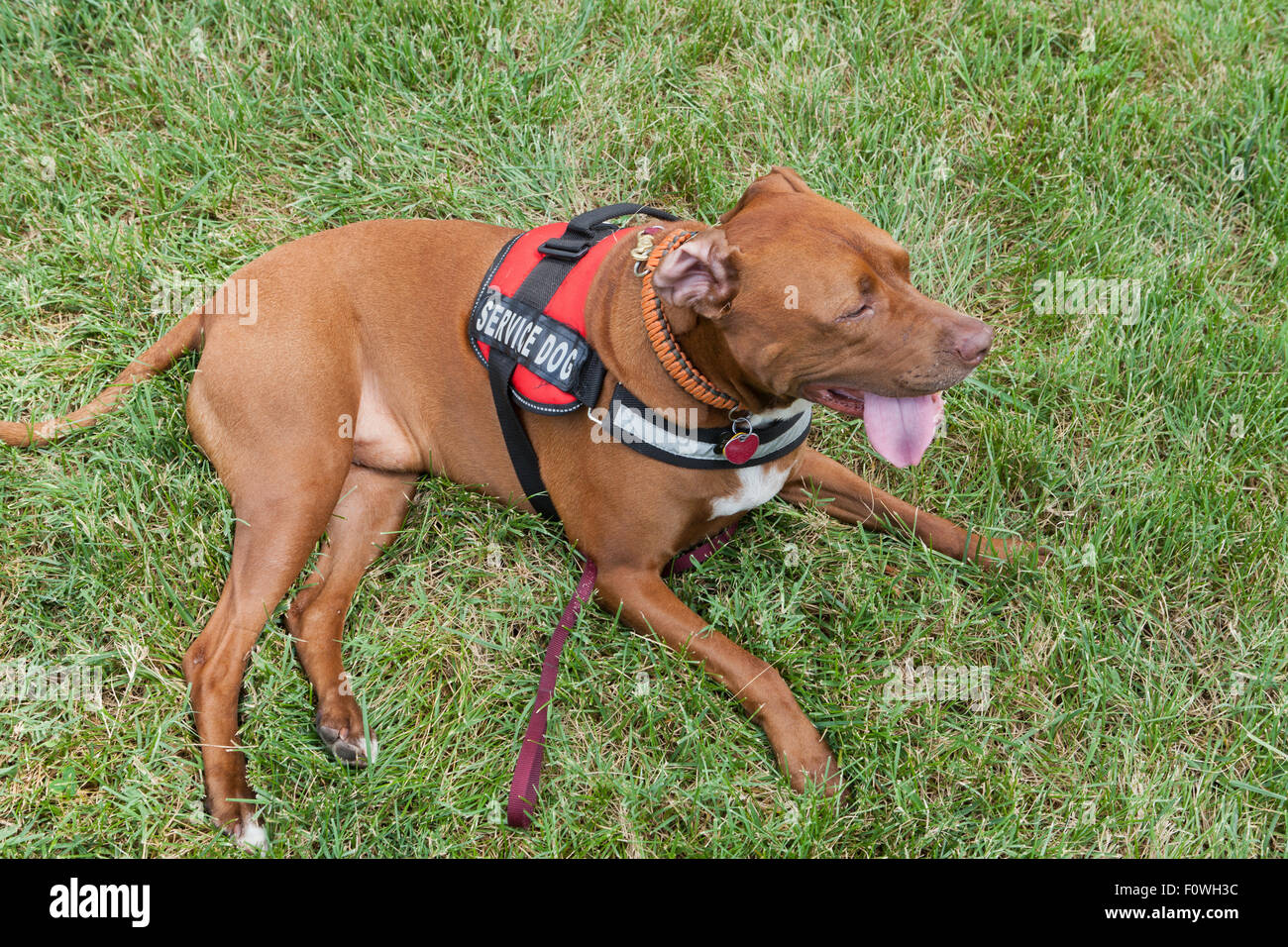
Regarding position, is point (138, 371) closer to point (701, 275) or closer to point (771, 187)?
point (701, 275)

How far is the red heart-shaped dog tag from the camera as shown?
3061 millimetres

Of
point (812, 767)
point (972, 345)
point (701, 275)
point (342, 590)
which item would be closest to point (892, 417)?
point (972, 345)

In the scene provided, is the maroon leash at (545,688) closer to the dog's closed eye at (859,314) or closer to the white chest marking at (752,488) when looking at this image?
the white chest marking at (752,488)

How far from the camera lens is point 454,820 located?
10.1 ft

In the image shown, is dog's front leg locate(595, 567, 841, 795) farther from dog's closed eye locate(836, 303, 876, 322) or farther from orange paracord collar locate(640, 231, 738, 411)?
dog's closed eye locate(836, 303, 876, 322)

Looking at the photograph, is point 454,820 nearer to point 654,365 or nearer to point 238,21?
point 654,365

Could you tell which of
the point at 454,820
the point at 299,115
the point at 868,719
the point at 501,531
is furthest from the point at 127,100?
the point at 868,719

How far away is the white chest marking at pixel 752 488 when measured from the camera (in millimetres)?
3229

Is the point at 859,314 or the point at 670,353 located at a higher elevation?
the point at 859,314

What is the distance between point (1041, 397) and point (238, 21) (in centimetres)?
372

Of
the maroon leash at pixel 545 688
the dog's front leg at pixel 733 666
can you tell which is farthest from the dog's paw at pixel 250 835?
the dog's front leg at pixel 733 666

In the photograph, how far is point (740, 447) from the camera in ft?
10.1

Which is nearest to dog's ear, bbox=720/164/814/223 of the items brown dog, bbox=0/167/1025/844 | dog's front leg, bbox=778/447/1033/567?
brown dog, bbox=0/167/1025/844

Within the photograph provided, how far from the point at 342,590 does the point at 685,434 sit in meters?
1.31
